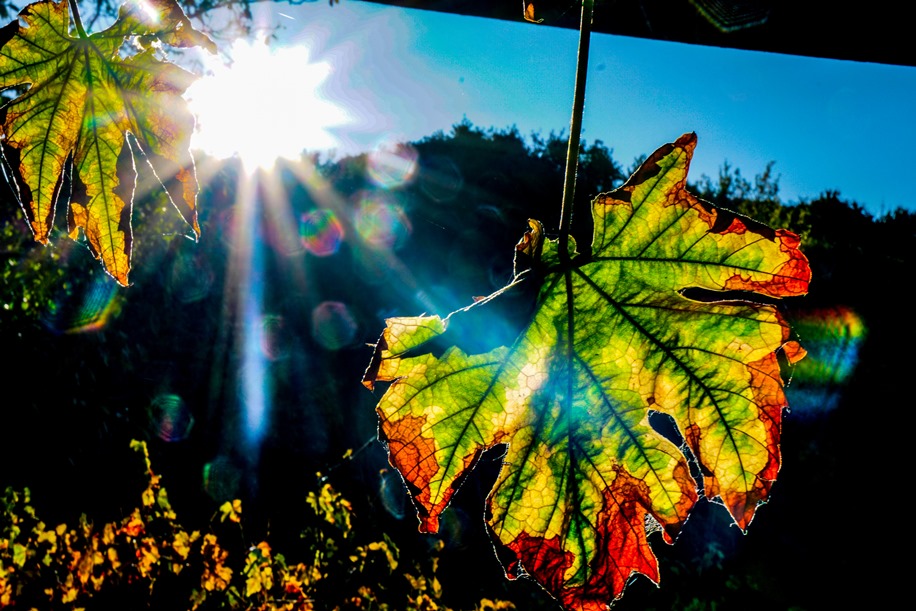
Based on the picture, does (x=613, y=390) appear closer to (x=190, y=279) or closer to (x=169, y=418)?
(x=169, y=418)

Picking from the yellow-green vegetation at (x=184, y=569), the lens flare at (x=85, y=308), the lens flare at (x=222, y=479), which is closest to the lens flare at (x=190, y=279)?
the lens flare at (x=85, y=308)

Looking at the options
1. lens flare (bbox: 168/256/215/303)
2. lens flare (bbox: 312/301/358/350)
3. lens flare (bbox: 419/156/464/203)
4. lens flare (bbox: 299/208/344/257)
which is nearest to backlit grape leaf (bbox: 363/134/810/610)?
lens flare (bbox: 312/301/358/350)

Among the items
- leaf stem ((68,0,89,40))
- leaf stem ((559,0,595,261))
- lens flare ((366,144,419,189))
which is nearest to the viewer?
leaf stem ((559,0,595,261))

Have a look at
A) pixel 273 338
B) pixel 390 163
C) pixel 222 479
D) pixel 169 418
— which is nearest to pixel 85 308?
pixel 169 418

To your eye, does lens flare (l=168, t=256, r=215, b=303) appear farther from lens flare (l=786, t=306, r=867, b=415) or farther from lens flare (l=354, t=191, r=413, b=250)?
lens flare (l=786, t=306, r=867, b=415)

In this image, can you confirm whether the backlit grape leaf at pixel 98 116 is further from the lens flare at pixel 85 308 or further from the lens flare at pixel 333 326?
the lens flare at pixel 333 326

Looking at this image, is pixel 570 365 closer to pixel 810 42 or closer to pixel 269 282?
pixel 810 42
